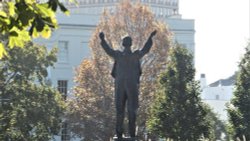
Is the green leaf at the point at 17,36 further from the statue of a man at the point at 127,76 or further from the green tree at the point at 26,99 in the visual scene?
the green tree at the point at 26,99

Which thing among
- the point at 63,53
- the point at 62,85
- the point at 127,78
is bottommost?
the point at 127,78

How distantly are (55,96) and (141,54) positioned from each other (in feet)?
52.2

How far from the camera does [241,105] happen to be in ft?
101

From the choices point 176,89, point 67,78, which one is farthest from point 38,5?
point 67,78

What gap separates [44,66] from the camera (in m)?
31.1

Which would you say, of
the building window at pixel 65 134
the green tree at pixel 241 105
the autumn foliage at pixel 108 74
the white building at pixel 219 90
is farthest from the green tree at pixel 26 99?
the white building at pixel 219 90

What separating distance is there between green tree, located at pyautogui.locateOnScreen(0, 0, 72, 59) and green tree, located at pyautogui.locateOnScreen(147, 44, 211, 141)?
25671 mm

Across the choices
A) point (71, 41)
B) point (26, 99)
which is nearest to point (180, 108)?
point (26, 99)

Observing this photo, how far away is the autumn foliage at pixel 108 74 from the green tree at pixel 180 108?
6040 mm

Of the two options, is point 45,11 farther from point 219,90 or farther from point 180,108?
point 219,90

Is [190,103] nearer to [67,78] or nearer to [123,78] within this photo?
[123,78]

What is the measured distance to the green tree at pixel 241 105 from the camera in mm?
30219

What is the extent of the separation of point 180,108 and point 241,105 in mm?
2823

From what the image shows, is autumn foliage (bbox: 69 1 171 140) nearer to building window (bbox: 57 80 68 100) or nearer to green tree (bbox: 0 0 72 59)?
building window (bbox: 57 80 68 100)
